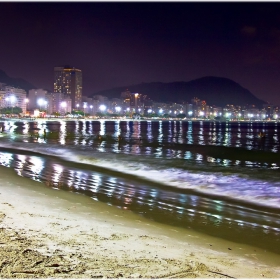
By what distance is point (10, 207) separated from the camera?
8.03 meters

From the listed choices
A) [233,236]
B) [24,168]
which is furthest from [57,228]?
[24,168]

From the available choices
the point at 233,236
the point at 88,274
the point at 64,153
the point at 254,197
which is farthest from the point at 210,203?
the point at 64,153

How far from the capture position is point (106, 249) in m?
5.53

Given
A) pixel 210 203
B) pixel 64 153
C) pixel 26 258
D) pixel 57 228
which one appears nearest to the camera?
pixel 26 258

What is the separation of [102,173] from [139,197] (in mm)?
5415

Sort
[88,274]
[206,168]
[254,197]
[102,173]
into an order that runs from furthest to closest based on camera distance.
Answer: [206,168]
[102,173]
[254,197]
[88,274]

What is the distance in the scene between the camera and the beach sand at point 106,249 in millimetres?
4637

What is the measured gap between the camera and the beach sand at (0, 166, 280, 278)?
464cm

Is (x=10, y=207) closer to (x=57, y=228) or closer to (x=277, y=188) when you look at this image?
(x=57, y=228)

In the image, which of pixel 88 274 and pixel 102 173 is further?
pixel 102 173

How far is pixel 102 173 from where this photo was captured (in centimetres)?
1574

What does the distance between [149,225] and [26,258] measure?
3.13 m

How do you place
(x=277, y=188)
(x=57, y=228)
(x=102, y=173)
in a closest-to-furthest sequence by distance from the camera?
(x=57, y=228) < (x=277, y=188) < (x=102, y=173)

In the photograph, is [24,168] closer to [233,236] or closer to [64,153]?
[64,153]
